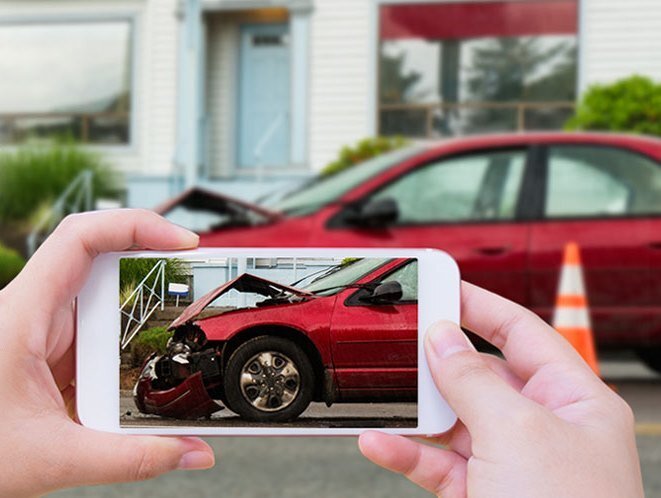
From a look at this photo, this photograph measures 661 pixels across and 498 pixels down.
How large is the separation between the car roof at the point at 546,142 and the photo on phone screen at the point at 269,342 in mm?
4055

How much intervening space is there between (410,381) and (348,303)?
10 cm

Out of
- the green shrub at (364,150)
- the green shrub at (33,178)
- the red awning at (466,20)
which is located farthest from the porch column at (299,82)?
the green shrub at (33,178)

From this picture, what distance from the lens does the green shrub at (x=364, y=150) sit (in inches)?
476

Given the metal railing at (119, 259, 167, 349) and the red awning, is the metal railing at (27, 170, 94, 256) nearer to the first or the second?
the metal railing at (119, 259, 167, 349)

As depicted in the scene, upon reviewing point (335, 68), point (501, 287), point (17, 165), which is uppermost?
point (335, 68)

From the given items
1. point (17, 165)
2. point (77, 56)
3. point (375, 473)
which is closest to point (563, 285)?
point (375, 473)

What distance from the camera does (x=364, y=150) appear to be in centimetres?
1219

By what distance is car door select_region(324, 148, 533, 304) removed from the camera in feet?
15.5

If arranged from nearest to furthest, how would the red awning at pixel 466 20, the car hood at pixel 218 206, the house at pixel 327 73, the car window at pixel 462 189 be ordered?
→ the car hood at pixel 218 206, the car window at pixel 462 189, the house at pixel 327 73, the red awning at pixel 466 20

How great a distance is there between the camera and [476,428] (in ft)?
3.38

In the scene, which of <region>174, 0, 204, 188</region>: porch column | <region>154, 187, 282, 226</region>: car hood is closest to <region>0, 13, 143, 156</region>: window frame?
<region>174, 0, 204, 188</region>: porch column

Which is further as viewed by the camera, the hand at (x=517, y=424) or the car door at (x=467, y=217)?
the car door at (x=467, y=217)

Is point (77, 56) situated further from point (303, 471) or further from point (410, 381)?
point (410, 381)

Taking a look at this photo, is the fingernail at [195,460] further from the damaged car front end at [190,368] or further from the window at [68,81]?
the window at [68,81]
